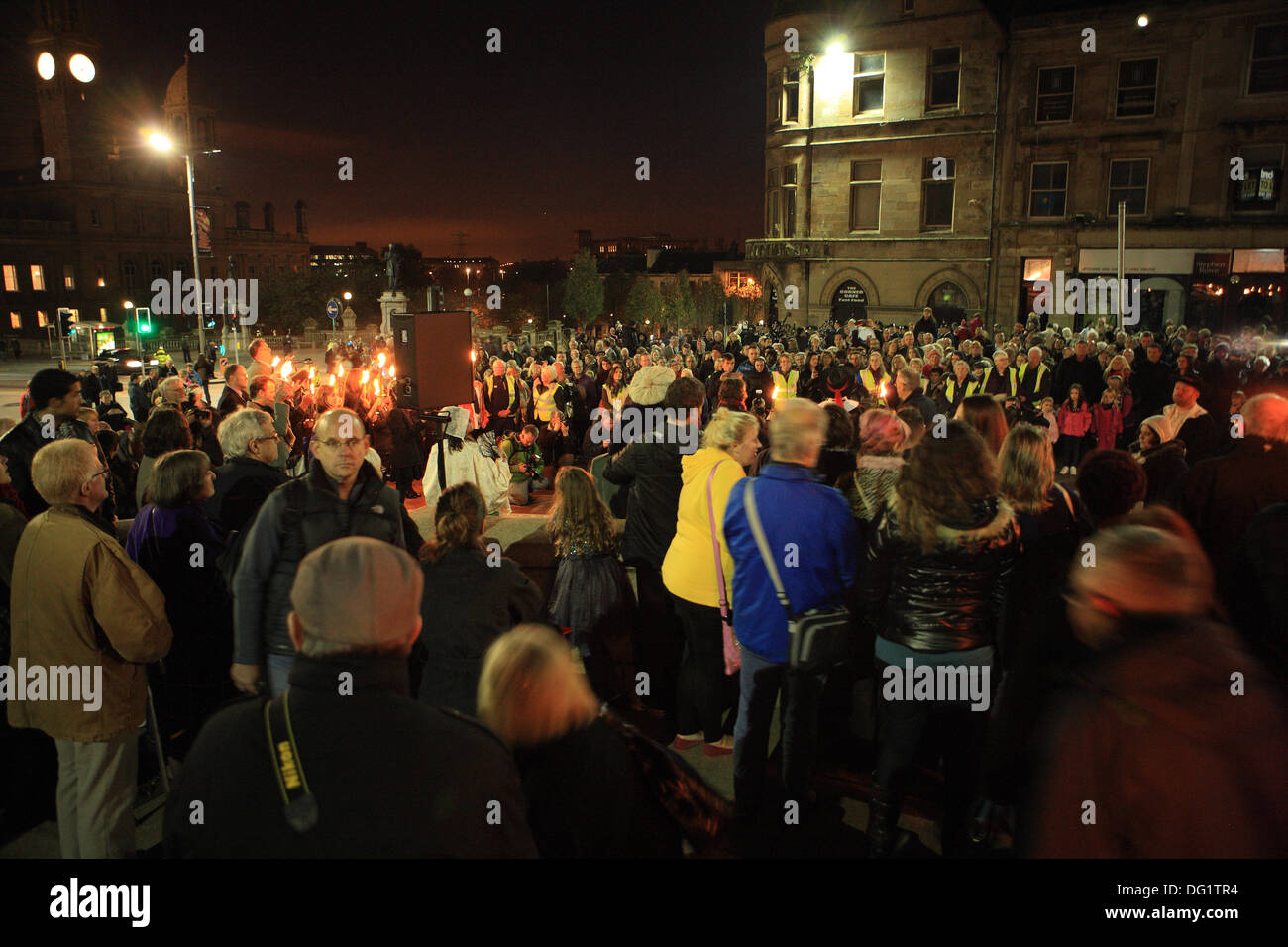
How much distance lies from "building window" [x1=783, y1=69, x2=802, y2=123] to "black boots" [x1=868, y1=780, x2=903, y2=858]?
28505 mm

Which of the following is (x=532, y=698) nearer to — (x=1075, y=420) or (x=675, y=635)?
(x=675, y=635)

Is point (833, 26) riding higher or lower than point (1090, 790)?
higher

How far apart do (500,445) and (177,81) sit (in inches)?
817

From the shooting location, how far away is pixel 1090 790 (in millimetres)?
2082

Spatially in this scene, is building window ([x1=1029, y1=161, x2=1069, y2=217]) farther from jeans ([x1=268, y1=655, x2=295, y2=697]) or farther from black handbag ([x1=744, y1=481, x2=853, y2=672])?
jeans ([x1=268, y1=655, x2=295, y2=697])

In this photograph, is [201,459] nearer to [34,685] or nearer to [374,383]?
[34,685]

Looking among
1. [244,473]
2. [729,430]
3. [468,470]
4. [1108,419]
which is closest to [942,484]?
[729,430]

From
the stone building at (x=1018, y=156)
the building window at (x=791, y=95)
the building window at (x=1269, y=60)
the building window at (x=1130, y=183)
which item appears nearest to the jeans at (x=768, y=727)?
the stone building at (x=1018, y=156)

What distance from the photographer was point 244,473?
4523 mm
